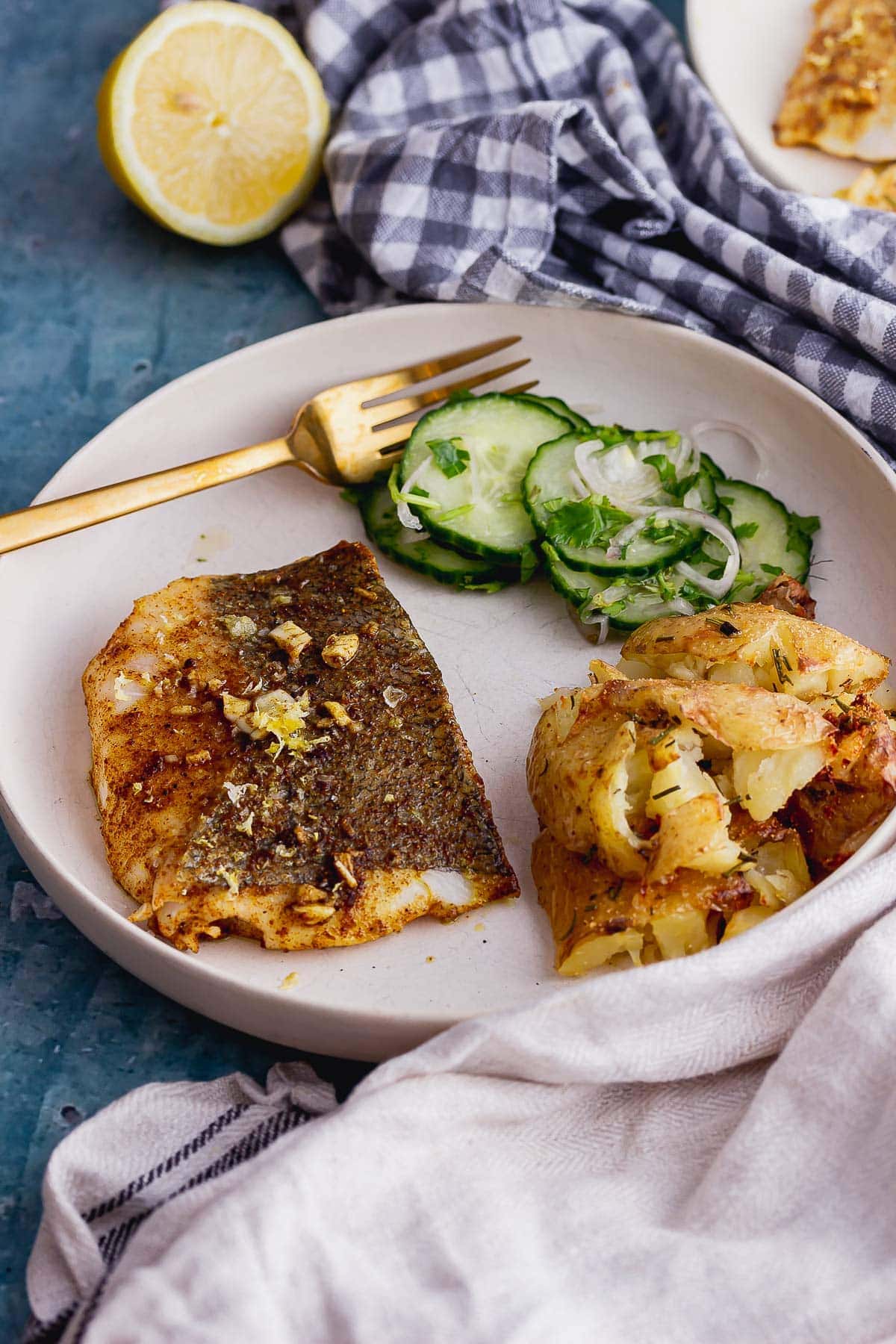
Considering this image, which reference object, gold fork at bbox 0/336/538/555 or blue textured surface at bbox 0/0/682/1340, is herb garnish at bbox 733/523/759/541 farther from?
blue textured surface at bbox 0/0/682/1340

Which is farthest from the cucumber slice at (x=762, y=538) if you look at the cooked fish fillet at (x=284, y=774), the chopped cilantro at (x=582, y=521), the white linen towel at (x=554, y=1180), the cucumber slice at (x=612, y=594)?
the white linen towel at (x=554, y=1180)

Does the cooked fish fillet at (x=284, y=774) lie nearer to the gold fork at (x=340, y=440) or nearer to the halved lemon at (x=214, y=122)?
the gold fork at (x=340, y=440)

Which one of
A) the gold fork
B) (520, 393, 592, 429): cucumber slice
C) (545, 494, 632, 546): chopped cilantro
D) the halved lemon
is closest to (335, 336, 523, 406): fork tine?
Result: the gold fork

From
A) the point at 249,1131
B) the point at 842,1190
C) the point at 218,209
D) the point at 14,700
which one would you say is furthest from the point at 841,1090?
the point at 218,209

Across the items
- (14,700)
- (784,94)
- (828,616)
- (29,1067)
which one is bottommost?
(29,1067)

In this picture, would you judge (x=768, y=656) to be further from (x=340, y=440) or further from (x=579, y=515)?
(x=340, y=440)

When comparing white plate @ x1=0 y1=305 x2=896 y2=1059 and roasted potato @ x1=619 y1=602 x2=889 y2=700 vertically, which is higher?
roasted potato @ x1=619 y1=602 x2=889 y2=700

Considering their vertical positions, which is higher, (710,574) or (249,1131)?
(710,574)

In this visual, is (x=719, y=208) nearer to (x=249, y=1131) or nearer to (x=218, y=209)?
(x=218, y=209)
